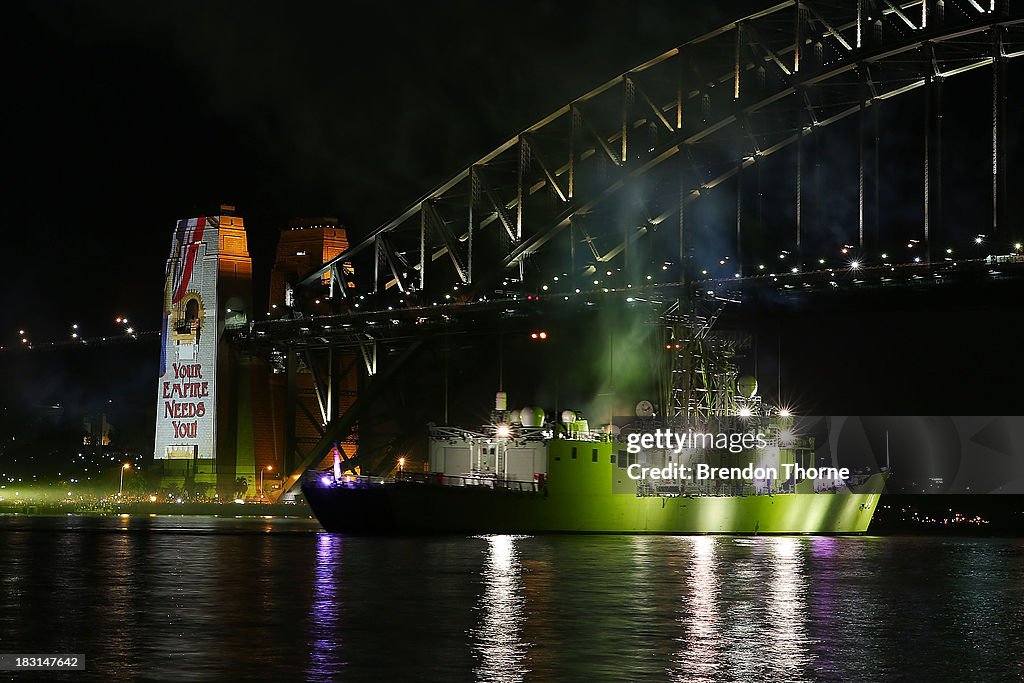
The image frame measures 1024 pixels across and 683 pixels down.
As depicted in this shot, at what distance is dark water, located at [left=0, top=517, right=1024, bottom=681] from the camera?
2558 cm

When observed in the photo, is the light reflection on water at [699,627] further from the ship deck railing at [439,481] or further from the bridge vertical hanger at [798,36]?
the bridge vertical hanger at [798,36]

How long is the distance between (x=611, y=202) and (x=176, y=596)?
60.9 metres

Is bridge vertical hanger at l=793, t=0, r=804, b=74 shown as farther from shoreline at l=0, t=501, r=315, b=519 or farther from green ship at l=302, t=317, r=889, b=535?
shoreline at l=0, t=501, r=315, b=519

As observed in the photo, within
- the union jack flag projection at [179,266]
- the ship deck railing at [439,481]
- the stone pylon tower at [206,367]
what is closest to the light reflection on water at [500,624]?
the ship deck railing at [439,481]

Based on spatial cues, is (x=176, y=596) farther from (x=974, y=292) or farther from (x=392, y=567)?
(x=974, y=292)

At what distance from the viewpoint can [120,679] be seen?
76.9 feet

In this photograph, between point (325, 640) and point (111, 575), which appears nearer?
point (325, 640)

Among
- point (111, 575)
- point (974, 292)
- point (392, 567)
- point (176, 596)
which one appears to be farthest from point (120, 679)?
point (974, 292)

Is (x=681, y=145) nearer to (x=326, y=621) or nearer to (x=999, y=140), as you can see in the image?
(x=999, y=140)

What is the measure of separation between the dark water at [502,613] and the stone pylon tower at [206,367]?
48045mm

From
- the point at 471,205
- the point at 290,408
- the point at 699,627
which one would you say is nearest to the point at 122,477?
the point at 290,408

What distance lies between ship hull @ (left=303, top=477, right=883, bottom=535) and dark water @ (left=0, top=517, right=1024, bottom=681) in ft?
33.6

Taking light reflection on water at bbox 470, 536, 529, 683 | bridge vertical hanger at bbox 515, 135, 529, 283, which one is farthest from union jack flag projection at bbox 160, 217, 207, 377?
light reflection on water at bbox 470, 536, 529, 683

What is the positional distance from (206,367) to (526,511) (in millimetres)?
43198
